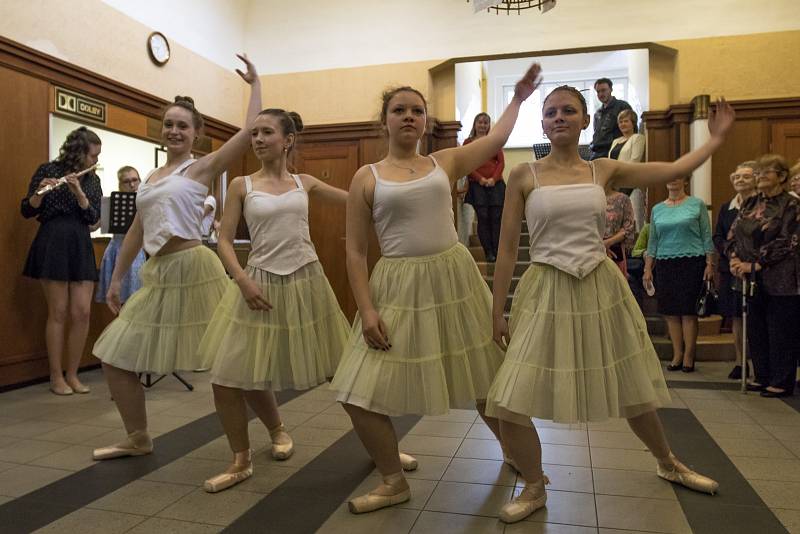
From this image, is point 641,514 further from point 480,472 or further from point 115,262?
point 115,262

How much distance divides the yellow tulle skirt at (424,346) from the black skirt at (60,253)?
316 cm

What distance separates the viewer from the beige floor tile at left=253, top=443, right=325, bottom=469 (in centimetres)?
293

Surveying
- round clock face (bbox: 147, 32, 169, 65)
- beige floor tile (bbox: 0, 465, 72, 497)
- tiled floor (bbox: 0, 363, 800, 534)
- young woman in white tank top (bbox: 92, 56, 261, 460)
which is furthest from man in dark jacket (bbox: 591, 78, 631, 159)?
beige floor tile (bbox: 0, 465, 72, 497)

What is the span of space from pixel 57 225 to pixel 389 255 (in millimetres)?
3357

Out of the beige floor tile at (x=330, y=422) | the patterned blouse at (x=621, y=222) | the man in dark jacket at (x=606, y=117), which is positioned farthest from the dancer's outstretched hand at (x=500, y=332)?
the man in dark jacket at (x=606, y=117)

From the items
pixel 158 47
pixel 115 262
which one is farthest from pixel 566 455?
pixel 158 47

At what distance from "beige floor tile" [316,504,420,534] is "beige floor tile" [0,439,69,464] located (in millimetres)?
1691

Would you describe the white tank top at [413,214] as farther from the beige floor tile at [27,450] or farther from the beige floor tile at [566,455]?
the beige floor tile at [27,450]

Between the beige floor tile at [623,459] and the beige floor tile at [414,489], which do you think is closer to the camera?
A: the beige floor tile at [414,489]

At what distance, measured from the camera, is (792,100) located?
6.89 m

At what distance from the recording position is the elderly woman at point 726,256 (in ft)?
15.1

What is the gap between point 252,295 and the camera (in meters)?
2.53

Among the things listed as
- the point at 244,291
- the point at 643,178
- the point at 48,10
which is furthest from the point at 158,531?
the point at 48,10

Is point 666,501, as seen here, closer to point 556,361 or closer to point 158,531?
point 556,361
